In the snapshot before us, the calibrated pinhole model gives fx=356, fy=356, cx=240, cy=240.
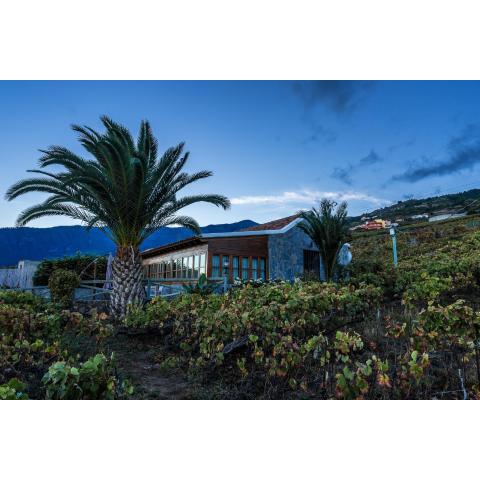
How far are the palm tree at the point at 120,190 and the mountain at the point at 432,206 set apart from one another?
4278mm

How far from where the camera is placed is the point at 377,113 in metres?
5.75

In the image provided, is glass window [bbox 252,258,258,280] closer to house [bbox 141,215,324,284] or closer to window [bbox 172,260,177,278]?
house [bbox 141,215,324,284]

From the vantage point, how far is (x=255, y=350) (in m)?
3.63

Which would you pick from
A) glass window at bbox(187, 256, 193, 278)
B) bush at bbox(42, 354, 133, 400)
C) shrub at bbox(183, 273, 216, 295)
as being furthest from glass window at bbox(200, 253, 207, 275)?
bush at bbox(42, 354, 133, 400)

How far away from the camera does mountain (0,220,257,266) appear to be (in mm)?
8773

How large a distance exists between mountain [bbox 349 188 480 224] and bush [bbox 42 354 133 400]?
7967 mm

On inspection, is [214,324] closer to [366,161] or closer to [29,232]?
[366,161]

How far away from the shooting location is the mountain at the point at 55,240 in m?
8.77

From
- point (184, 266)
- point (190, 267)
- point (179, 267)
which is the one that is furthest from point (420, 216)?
point (179, 267)

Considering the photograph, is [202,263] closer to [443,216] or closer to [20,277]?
[443,216]
